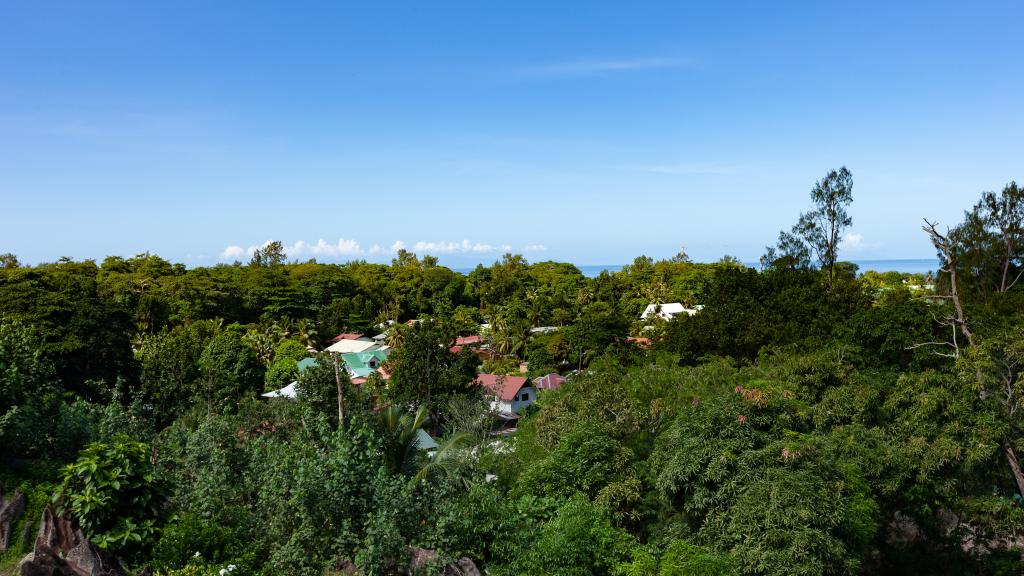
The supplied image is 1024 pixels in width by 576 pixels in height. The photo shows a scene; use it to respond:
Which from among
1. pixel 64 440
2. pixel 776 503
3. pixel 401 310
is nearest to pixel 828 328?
pixel 776 503

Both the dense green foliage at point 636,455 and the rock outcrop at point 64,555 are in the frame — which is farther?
the dense green foliage at point 636,455

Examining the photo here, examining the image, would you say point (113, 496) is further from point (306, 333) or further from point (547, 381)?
point (306, 333)

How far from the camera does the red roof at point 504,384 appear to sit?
114ft

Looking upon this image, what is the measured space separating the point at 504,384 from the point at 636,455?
75.0 ft

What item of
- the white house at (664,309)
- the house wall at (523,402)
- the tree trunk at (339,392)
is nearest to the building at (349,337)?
the house wall at (523,402)

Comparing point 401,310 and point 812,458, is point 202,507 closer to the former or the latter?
point 812,458

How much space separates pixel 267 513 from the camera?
932cm

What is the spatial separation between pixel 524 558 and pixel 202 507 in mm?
4846

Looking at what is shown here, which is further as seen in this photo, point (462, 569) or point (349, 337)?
point (349, 337)

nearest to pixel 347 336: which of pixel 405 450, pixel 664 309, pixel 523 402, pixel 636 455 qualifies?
pixel 523 402

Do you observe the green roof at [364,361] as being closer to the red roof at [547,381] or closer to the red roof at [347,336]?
the red roof at [347,336]

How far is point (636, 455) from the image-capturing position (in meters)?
14.6

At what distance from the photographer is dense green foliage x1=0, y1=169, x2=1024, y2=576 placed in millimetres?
8375

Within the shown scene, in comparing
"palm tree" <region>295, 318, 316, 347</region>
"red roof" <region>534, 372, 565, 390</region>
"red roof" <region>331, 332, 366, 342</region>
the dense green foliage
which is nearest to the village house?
"palm tree" <region>295, 318, 316, 347</region>
